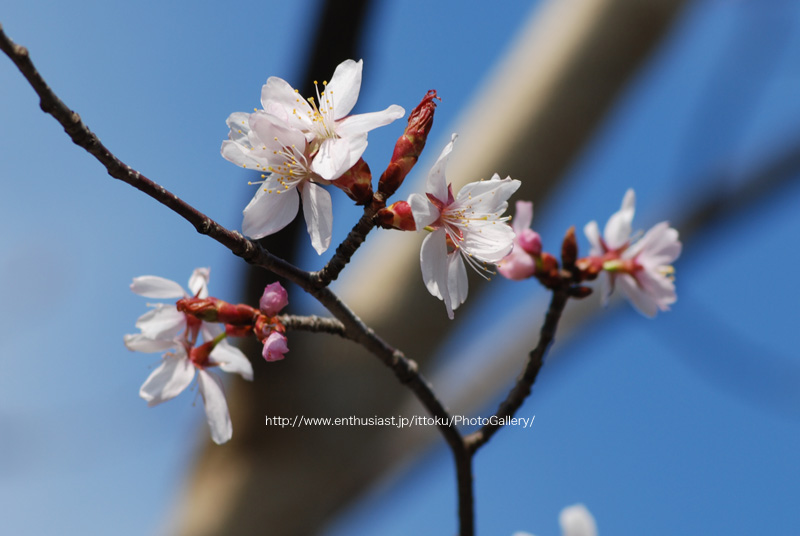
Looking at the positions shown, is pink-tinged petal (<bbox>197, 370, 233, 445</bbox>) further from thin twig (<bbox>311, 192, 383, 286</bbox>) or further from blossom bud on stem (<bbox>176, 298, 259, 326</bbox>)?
thin twig (<bbox>311, 192, 383, 286</bbox>)

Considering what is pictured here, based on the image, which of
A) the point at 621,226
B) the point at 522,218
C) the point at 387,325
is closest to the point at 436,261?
the point at 522,218

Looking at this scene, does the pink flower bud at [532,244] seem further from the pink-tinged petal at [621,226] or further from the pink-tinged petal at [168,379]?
the pink-tinged petal at [168,379]

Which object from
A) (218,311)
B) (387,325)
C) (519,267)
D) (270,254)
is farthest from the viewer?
(387,325)

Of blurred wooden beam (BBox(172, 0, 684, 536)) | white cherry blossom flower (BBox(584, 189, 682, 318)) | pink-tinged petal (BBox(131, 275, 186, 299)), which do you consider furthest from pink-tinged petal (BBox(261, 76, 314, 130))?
blurred wooden beam (BBox(172, 0, 684, 536))

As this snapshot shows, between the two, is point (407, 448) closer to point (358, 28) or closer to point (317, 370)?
point (317, 370)

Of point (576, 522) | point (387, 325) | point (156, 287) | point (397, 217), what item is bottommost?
point (576, 522)

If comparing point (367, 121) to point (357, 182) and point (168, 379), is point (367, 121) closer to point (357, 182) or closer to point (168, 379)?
point (357, 182)
